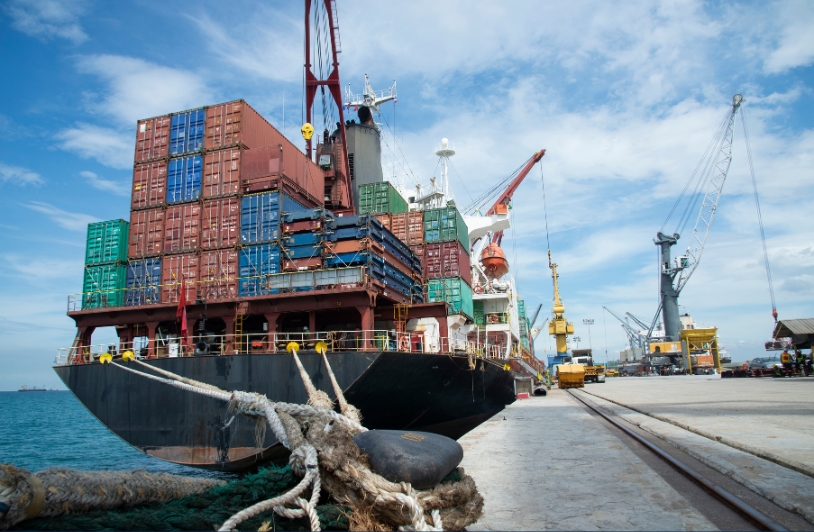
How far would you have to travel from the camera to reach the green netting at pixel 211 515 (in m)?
5.11

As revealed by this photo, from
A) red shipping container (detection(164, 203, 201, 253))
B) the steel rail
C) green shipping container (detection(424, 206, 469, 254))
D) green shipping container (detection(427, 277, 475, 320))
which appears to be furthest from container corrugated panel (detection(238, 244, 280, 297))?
the steel rail

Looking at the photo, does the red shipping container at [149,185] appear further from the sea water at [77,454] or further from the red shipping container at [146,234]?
the sea water at [77,454]

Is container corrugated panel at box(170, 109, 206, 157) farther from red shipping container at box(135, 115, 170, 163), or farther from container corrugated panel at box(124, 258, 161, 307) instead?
container corrugated panel at box(124, 258, 161, 307)

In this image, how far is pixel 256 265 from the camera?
18.4 m

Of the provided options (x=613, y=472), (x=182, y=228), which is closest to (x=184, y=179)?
(x=182, y=228)

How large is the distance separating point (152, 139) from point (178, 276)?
671 centimetres

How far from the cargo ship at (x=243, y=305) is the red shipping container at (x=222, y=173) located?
0.05 meters

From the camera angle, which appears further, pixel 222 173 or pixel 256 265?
pixel 222 173

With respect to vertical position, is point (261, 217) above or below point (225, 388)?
above

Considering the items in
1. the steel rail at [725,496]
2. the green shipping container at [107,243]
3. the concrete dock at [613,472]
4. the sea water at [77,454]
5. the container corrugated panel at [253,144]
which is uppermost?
the container corrugated panel at [253,144]

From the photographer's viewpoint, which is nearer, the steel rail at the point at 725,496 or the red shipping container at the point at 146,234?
the steel rail at the point at 725,496

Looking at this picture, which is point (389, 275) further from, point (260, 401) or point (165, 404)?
point (260, 401)

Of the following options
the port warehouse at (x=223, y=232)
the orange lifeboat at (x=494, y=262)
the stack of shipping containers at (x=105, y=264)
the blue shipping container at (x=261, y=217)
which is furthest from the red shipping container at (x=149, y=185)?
the orange lifeboat at (x=494, y=262)

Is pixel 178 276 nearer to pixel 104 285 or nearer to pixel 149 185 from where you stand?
pixel 104 285
